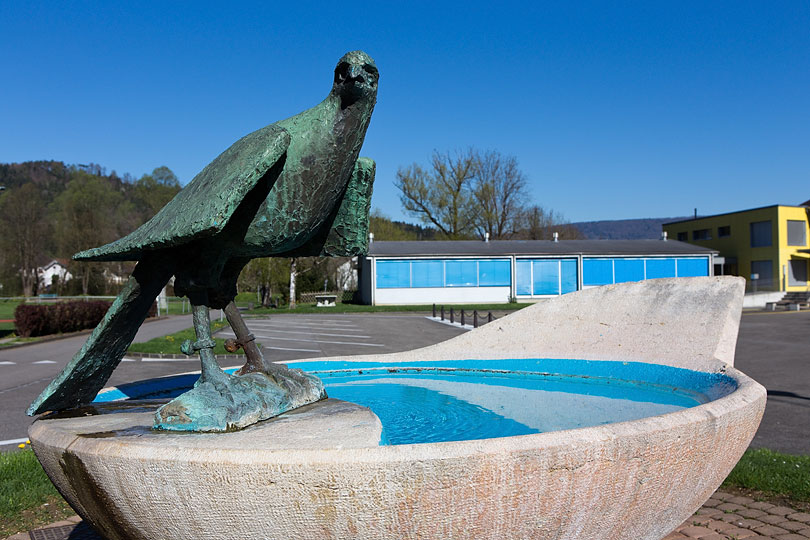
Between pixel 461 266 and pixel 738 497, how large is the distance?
29.1 metres

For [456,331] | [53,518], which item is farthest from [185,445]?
[456,331]

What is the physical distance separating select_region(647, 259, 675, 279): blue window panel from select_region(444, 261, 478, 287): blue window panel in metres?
9.71

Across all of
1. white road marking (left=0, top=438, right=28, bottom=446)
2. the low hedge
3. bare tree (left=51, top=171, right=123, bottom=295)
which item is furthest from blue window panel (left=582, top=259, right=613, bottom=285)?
bare tree (left=51, top=171, right=123, bottom=295)

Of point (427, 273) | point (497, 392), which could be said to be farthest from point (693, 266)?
point (497, 392)

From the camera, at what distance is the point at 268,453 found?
237cm

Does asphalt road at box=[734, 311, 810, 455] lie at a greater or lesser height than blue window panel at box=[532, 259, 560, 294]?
lesser

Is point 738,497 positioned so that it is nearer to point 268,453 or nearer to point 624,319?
point 624,319

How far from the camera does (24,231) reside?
48812 mm

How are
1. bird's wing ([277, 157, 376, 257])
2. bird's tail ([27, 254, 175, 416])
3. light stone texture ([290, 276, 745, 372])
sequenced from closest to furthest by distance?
bird's tail ([27, 254, 175, 416]), bird's wing ([277, 157, 376, 257]), light stone texture ([290, 276, 745, 372])

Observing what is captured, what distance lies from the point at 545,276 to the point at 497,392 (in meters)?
29.5

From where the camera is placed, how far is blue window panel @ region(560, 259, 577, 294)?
3362cm

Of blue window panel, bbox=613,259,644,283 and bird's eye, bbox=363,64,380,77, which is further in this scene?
blue window panel, bbox=613,259,644,283

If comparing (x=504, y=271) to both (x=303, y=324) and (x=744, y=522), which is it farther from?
(x=744, y=522)

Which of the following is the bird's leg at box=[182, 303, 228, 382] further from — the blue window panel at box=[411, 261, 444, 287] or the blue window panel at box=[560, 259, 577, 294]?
the blue window panel at box=[560, 259, 577, 294]
